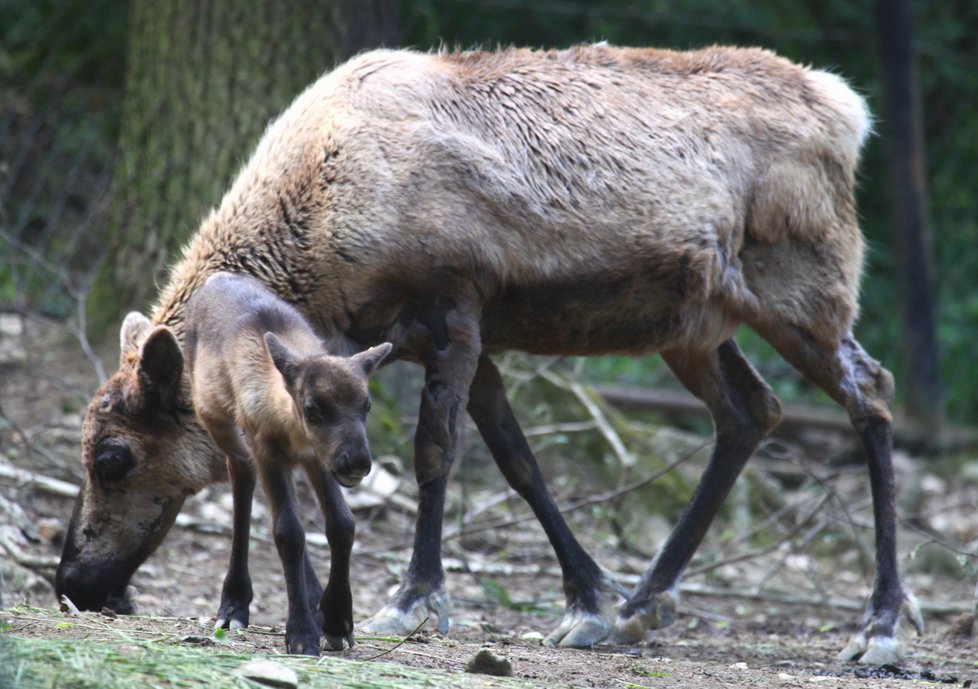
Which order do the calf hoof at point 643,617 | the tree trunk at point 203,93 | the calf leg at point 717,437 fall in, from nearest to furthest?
the calf hoof at point 643,617 → the calf leg at point 717,437 → the tree trunk at point 203,93

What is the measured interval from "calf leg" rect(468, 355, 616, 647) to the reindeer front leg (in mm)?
612

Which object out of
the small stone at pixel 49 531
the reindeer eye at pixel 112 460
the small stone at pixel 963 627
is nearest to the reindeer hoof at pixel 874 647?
the small stone at pixel 963 627

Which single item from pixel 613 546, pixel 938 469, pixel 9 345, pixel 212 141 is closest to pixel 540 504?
pixel 613 546

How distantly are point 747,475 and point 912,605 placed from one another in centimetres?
289

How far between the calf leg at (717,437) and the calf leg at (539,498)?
0.31m

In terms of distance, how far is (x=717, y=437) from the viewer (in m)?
6.21

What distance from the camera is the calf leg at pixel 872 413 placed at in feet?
18.5

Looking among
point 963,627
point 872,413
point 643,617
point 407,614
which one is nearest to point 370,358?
point 407,614

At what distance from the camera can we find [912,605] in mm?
5746

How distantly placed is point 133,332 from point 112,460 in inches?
22.0

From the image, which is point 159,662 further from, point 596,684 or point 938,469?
point 938,469

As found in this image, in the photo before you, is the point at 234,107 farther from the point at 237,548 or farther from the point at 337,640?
the point at 337,640

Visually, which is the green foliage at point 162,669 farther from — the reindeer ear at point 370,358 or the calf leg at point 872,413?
the calf leg at point 872,413

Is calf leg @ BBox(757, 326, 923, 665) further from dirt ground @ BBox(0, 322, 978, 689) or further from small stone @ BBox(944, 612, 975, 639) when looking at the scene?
small stone @ BBox(944, 612, 975, 639)
